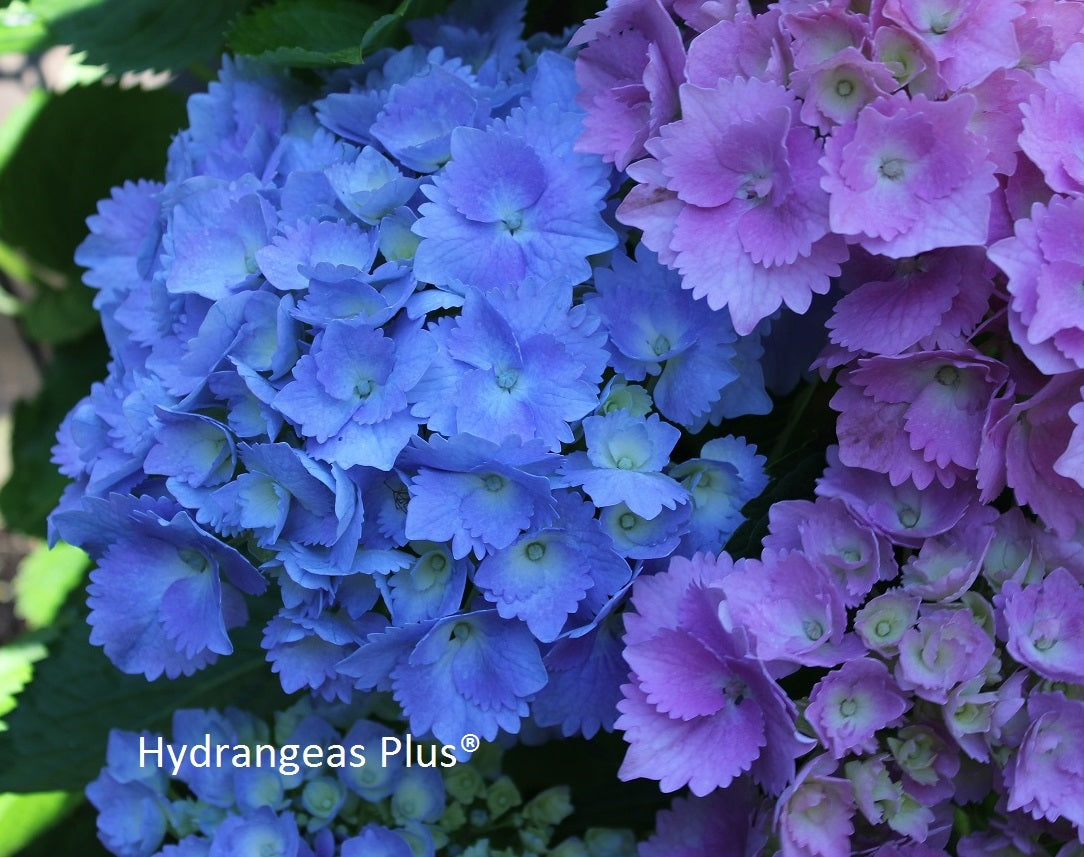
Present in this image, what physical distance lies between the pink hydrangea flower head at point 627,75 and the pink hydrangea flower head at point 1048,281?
0.21 meters

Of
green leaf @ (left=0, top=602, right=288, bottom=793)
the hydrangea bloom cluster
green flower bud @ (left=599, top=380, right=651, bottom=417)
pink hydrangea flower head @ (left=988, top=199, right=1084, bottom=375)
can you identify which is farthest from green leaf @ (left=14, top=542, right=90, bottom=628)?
pink hydrangea flower head @ (left=988, top=199, right=1084, bottom=375)

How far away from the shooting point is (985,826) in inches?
26.5

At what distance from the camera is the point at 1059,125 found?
23.8 inches

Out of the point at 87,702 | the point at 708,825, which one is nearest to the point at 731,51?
the point at 708,825

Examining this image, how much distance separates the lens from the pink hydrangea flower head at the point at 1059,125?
60cm

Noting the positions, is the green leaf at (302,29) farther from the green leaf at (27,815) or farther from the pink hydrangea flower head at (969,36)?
the green leaf at (27,815)

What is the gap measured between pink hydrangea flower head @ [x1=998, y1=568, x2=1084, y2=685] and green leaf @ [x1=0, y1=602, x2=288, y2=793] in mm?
573

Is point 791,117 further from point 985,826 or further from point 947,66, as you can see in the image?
point 985,826

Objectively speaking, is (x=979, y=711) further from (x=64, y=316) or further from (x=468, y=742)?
(x=64, y=316)

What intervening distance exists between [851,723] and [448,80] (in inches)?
Result: 17.7

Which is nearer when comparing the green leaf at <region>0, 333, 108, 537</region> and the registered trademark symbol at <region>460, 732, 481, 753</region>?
the registered trademark symbol at <region>460, 732, 481, 753</region>

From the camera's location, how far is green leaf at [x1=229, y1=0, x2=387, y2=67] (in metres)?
0.81

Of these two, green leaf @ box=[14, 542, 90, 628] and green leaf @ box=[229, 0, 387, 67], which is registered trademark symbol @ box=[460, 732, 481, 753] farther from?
green leaf @ box=[14, 542, 90, 628]

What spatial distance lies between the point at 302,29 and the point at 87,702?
0.56m
